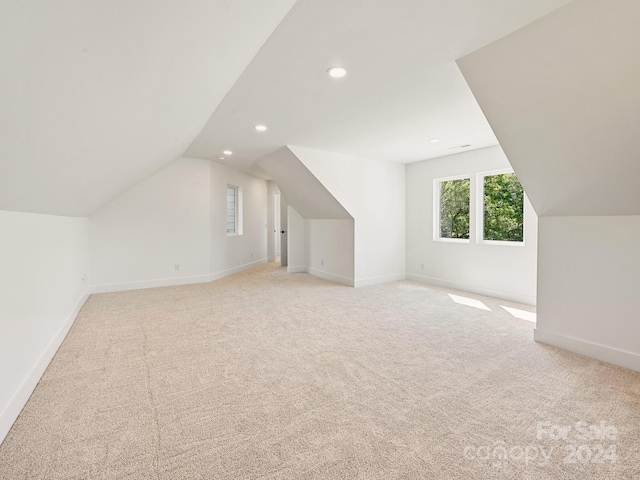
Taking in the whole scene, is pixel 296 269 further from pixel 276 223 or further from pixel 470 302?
pixel 470 302

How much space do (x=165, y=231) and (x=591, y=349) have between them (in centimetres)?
578

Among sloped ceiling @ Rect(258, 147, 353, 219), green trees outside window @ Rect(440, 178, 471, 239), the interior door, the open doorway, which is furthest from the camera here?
the open doorway

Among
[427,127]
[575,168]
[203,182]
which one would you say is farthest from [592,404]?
[203,182]

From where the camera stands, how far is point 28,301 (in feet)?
7.08

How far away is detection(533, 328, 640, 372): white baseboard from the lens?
2404 millimetres

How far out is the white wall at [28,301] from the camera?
1.79m

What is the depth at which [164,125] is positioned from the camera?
280 cm

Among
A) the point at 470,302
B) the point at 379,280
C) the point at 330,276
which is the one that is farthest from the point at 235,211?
the point at 470,302

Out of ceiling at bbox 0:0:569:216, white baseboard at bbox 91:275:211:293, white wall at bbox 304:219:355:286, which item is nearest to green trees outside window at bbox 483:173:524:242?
ceiling at bbox 0:0:569:216

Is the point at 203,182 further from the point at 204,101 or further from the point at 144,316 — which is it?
the point at 204,101

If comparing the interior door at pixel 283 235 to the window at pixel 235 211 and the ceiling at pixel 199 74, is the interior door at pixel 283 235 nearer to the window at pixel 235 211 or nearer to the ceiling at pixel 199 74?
the window at pixel 235 211

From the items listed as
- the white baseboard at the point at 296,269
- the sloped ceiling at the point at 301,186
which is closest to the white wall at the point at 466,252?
the sloped ceiling at the point at 301,186

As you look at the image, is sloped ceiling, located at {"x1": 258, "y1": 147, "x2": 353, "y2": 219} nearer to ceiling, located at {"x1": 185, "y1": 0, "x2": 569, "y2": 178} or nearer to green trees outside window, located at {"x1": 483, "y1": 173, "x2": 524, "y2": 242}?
ceiling, located at {"x1": 185, "y1": 0, "x2": 569, "y2": 178}

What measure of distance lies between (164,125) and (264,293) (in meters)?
2.90
